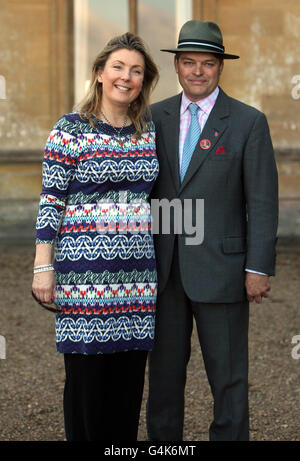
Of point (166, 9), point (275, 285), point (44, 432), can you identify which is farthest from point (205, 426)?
point (166, 9)

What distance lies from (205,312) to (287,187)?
5886mm

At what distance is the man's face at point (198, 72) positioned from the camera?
9.00 feet

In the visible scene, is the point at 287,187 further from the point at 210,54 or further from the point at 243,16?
the point at 210,54

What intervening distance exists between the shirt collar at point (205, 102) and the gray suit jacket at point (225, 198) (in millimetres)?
25

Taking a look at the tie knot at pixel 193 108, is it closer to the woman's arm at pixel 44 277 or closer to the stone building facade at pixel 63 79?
the woman's arm at pixel 44 277

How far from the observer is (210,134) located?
2.78 metres

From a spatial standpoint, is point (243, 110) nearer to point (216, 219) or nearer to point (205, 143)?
point (205, 143)

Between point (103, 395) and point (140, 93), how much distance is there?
3.67ft

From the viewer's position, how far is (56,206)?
8.34ft

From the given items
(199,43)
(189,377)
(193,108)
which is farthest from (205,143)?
(189,377)

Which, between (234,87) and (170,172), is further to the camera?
(234,87)

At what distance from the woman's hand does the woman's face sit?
66 cm
